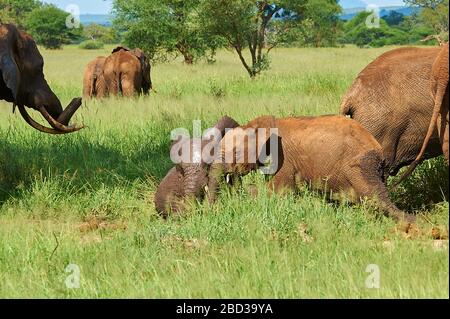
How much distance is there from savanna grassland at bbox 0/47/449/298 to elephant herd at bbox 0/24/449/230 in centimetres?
19

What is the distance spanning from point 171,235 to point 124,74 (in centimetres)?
1101

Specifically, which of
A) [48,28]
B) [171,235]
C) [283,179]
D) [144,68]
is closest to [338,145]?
[283,179]

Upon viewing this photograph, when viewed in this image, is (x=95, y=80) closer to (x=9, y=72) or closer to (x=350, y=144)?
(x=9, y=72)

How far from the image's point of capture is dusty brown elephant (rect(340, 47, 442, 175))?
21.2 ft

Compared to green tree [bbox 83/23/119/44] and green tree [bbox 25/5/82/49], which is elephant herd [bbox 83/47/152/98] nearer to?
green tree [bbox 25/5/82/49]

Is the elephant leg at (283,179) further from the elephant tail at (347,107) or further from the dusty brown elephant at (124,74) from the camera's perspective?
the dusty brown elephant at (124,74)

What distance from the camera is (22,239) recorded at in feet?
19.0

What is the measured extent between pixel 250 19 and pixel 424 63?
56.0 ft

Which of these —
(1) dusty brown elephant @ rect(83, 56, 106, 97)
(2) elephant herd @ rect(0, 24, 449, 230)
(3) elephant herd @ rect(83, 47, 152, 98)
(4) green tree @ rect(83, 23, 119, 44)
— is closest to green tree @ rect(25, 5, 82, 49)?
(4) green tree @ rect(83, 23, 119, 44)

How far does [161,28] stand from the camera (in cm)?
3275

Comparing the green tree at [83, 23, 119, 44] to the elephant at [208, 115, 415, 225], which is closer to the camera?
the elephant at [208, 115, 415, 225]

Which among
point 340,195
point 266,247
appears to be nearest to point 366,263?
point 266,247

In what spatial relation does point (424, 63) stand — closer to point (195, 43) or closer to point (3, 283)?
point (3, 283)

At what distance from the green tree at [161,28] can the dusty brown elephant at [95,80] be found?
14220 mm
